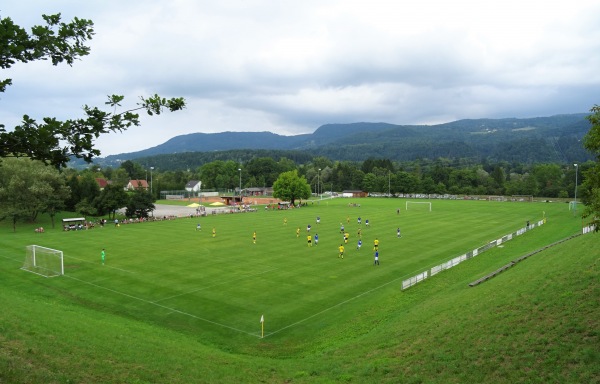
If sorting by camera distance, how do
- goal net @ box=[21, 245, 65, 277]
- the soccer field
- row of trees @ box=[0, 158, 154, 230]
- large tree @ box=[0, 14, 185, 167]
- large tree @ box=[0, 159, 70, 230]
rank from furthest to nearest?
row of trees @ box=[0, 158, 154, 230] < large tree @ box=[0, 159, 70, 230] < goal net @ box=[21, 245, 65, 277] < the soccer field < large tree @ box=[0, 14, 185, 167]

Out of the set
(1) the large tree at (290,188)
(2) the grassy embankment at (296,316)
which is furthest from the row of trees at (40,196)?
(1) the large tree at (290,188)

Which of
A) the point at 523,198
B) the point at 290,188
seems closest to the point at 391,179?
the point at 523,198

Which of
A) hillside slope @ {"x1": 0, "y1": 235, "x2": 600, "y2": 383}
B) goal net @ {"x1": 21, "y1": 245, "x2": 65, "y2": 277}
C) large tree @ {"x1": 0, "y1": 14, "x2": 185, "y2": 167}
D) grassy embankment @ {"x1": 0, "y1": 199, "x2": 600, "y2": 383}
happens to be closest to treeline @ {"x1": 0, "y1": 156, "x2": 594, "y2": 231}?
grassy embankment @ {"x1": 0, "y1": 199, "x2": 600, "y2": 383}

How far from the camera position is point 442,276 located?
2884 centimetres

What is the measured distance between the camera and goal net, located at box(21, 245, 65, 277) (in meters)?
31.5

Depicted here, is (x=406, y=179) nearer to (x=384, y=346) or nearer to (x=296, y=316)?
(x=296, y=316)

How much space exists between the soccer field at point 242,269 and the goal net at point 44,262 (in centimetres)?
88

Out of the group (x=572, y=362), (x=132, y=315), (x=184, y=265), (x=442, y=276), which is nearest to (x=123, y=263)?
(x=184, y=265)

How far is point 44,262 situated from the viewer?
3312 cm

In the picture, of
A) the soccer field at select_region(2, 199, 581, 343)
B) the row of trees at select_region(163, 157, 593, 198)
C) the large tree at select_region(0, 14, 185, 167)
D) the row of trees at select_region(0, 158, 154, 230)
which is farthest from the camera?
the row of trees at select_region(163, 157, 593, 198)

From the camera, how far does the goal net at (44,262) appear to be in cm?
3150

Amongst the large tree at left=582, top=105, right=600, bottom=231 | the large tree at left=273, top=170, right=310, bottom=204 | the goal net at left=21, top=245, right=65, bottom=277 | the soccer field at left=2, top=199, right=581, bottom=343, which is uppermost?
the large tree at left=582, top=105, right=600, bottom=231

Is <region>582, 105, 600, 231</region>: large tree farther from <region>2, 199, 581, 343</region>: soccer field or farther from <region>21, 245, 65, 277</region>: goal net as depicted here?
<region>21, 245, 65, 277</region>: goal net

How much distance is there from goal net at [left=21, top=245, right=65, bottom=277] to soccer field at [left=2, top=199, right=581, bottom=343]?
88 centimetres
